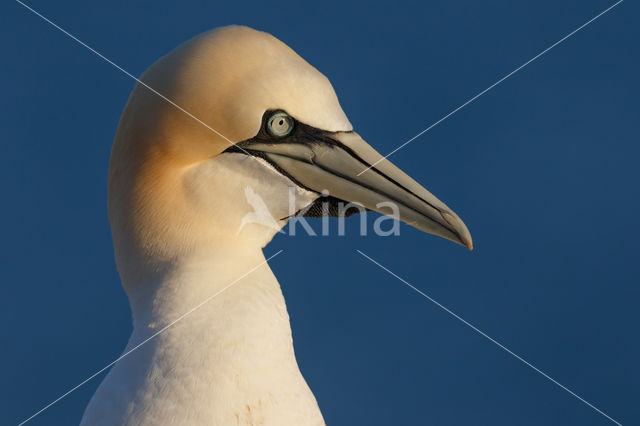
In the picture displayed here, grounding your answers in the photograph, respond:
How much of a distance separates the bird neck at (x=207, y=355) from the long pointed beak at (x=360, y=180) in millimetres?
492

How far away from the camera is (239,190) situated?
3629 mm

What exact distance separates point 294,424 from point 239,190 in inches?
40.1

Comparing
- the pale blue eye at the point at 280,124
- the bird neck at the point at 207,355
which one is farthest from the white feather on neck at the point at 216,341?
the pale blue eye at the point at 280,124

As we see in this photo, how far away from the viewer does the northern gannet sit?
334 centimetres

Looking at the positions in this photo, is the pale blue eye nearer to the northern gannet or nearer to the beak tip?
the northern gannet

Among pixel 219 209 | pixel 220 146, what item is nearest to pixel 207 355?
pixel 219 209

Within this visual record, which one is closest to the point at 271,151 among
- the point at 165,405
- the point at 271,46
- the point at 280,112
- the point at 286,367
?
the point at 280,112

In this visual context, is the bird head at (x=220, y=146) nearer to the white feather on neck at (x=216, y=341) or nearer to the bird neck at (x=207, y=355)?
the white feather on neck at (x=216, y=341)

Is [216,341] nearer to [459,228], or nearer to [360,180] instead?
[360,180]

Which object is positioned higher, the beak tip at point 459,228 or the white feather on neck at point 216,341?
the beak tip at point 459,228

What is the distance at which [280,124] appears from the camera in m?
3.66

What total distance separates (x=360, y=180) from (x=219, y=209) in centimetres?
67

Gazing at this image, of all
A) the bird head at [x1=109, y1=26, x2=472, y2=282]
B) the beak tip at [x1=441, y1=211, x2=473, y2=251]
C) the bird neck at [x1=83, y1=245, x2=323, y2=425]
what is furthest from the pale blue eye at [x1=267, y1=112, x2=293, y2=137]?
the beak tip at [x1=441, y1=211, x2=473, y2=251]

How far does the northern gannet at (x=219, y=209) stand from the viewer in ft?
11.0
